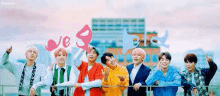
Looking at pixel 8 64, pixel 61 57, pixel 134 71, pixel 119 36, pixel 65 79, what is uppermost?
pixel 119 36

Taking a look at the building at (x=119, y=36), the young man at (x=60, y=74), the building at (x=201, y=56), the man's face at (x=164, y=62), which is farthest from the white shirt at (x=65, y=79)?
the building at (x=201, y=56)

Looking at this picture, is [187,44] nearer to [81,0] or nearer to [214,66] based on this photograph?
[214,66]

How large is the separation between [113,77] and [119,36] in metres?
0.60

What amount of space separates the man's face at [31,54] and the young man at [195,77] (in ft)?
7.25

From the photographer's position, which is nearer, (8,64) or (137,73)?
(137,73)

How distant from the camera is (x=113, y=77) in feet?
17.9

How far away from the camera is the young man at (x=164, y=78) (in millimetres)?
5492

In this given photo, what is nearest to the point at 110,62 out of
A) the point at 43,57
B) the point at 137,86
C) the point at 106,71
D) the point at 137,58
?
the point at 106,71

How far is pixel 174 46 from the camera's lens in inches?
214

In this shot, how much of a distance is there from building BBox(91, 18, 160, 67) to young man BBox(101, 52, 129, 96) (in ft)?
0.25

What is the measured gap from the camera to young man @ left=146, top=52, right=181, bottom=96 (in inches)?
216

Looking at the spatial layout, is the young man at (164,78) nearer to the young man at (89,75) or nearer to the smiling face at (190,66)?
the smiling face at (190,66)

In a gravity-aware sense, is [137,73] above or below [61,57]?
below

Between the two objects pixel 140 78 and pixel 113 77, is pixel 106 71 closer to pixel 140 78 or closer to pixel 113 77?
pixel 113 77
